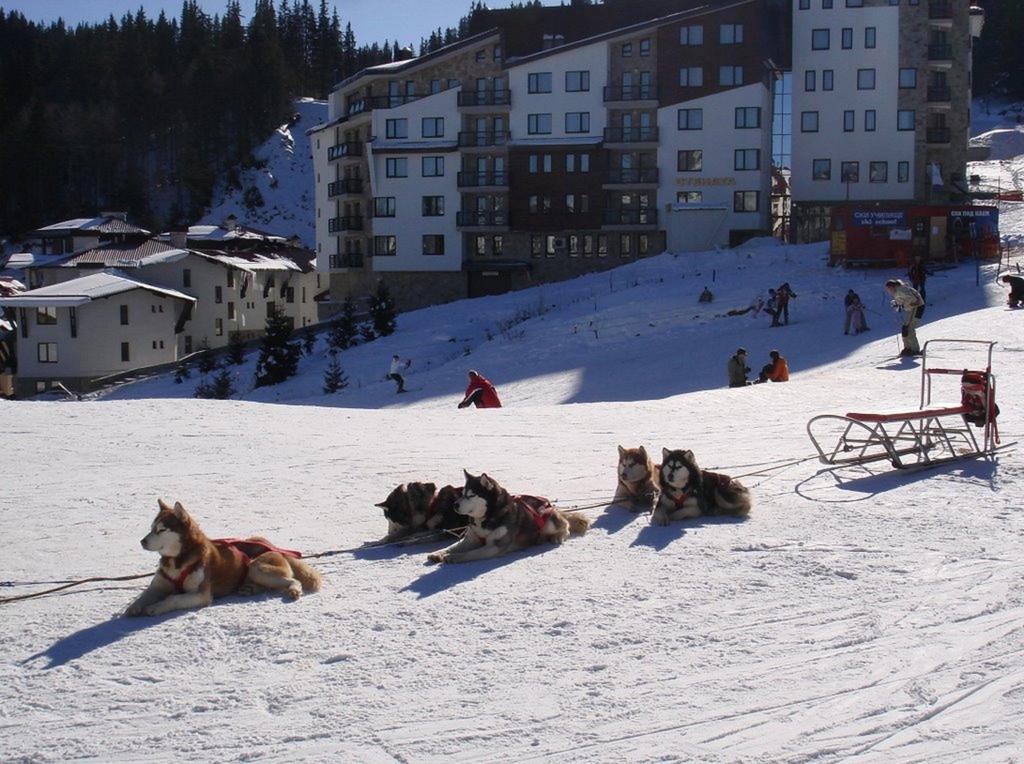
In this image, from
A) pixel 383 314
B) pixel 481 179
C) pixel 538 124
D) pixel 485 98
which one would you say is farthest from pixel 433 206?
pixel 383 314

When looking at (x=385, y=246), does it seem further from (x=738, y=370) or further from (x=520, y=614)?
(x=520, y=614)

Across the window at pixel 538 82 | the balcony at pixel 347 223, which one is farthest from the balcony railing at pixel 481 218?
the balcony at pixel 347 223

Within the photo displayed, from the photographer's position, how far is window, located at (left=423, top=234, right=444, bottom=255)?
59812mm

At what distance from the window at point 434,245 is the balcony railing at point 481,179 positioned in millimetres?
2926

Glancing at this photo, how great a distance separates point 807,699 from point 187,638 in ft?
12.8

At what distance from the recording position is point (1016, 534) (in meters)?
10.3

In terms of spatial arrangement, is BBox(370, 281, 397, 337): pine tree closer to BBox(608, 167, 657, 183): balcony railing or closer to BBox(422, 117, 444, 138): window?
BBox(608, 167, 657, 183): balcony railing

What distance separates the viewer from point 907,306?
77.8 ft

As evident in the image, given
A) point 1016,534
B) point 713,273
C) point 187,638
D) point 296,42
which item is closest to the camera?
point 187,638

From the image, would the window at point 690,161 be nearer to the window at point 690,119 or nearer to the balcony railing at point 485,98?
the window at point 690,119

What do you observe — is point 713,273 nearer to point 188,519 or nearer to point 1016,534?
point 1016,534

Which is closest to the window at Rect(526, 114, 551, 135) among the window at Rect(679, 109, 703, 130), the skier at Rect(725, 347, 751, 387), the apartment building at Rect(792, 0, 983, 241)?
the window at Rect(679, 109, 703, 130)

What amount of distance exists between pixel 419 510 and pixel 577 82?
163 ft

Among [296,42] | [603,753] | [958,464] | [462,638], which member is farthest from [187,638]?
[296,42]
